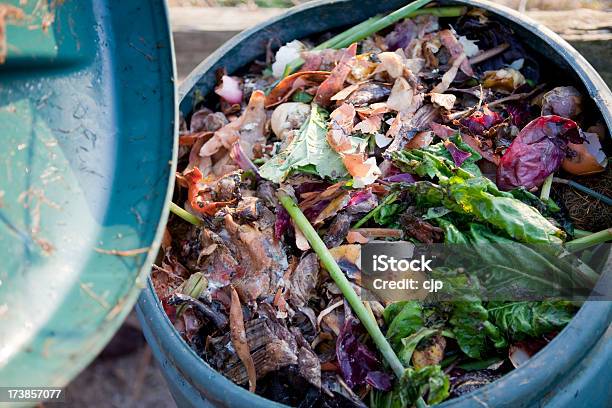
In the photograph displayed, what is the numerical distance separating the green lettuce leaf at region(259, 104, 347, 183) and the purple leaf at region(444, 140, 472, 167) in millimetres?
261

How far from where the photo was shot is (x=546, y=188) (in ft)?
5.01

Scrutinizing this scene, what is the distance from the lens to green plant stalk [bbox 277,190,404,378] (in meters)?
1.32

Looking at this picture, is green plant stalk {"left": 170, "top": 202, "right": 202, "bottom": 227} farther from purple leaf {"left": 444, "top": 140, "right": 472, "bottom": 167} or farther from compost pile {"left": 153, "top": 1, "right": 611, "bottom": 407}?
purple leaf {"left": 444, "top": 140, "right": 472, "bottom": 167}

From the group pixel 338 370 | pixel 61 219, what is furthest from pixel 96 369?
pixel 61 219

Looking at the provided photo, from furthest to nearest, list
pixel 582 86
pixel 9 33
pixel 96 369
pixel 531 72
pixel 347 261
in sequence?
pixel 96 369
pixel 531 72
pixel 582 86
pixel 347 261
pixel 9 33

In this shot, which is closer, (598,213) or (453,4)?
(598,213)

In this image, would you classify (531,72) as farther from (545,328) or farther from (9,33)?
(9,33)

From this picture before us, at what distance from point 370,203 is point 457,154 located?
0.24m

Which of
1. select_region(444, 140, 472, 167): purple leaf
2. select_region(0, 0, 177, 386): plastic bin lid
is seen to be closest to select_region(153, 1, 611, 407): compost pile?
select_region(444, 140, 472, 167): purple leaf

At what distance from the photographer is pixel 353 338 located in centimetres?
138

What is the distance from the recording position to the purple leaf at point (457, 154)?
1.55 metres

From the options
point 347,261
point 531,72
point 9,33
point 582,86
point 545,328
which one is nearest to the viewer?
point 9,33

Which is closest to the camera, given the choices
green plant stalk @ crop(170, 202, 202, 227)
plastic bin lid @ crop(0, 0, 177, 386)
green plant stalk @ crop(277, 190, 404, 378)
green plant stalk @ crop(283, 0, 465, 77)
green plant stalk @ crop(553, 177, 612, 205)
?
plastic bin lid @ crop(0, 0, 177, 386)

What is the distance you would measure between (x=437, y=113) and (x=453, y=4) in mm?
403
